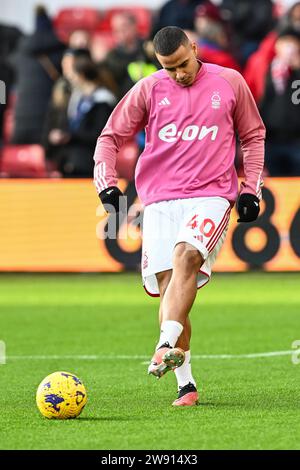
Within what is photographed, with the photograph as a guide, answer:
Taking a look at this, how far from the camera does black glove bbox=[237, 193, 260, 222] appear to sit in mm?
9289

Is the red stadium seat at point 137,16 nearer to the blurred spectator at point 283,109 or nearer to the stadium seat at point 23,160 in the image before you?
the stadium seat at point 23,160

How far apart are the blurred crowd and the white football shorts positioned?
898cm

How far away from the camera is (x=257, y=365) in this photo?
1127 centimetres

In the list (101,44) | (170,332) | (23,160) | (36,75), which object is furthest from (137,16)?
(170,332)

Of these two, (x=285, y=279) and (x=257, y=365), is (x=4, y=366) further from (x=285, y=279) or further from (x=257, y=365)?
(x=285, y=279)

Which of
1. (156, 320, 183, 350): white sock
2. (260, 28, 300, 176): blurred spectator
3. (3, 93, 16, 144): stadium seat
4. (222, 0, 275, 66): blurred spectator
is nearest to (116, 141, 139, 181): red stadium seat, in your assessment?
(260, 28, 300, 176): blurred spectator

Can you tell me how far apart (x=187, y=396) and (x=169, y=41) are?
7.53 feet

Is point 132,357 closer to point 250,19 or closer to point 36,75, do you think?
point 36,75

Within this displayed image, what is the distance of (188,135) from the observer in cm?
Result: 927

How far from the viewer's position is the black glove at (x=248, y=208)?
30.5ft

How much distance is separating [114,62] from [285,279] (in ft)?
14.3

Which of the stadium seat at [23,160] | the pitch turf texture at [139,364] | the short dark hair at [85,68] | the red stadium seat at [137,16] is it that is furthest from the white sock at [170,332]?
the red stadium seat at [137,16]

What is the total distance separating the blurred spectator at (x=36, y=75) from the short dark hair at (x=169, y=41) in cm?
1225

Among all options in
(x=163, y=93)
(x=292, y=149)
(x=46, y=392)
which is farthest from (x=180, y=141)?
(x=292, y=149)
